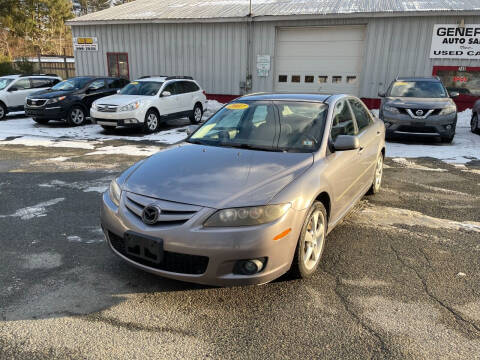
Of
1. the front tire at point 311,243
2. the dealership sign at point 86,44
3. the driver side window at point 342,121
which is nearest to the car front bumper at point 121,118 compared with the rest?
the driver side window at point 342,121

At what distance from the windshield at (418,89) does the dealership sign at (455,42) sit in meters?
4.23

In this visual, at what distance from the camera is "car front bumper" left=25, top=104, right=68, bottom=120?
473 inches

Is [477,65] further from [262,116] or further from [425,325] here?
[425,325]

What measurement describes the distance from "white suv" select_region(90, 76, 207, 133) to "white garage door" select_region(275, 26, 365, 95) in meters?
4.41

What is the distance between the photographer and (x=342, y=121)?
4164 millimetres

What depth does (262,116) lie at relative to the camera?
4121 mm

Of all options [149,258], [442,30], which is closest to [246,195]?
[149,258]

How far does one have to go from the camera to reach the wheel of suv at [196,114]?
13.1 metres

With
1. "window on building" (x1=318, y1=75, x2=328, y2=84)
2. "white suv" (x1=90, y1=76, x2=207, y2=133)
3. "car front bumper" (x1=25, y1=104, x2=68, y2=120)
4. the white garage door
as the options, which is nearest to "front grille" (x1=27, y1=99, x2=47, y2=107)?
"car front bumper" (x1=25, y1=104, x2=68, y2=120)

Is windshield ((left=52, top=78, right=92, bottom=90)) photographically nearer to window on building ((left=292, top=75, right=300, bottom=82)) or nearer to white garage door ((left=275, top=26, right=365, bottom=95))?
white garage door ((left=275, top=26, right=365, bottom=95))

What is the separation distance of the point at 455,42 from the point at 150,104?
Result: 10.9 meters

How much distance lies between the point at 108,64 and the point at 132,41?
1838 mm

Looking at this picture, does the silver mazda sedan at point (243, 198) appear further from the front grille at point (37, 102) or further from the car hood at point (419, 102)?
the front grille at point (37, 102)

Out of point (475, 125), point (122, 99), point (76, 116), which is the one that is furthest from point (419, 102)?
point (76, 116)
